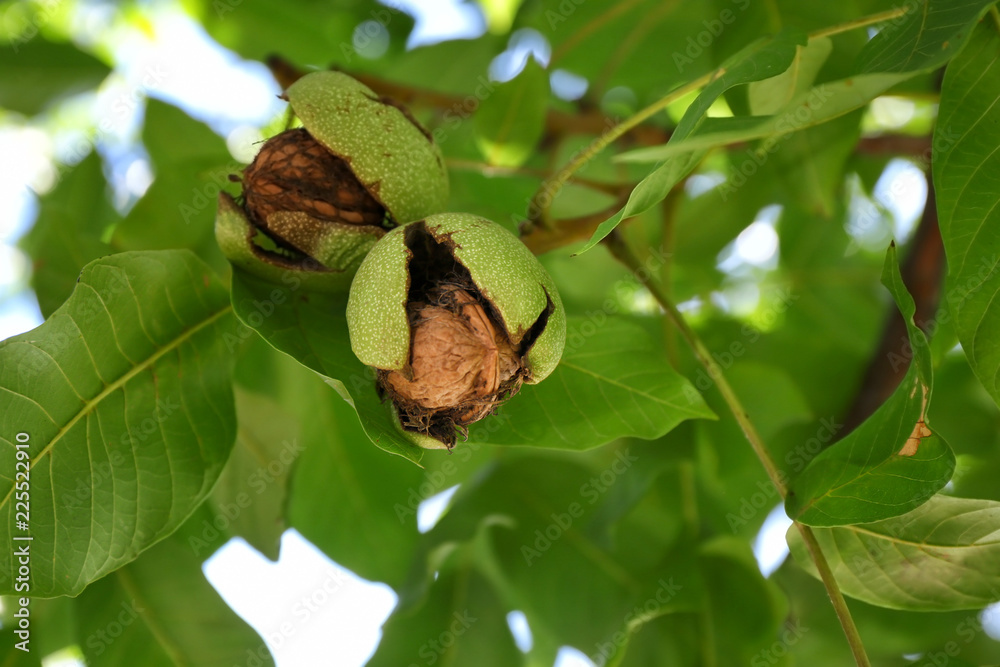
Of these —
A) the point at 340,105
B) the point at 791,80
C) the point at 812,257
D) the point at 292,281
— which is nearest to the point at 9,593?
the point at 292,281

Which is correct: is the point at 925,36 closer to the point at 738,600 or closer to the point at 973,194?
the point at 973,194

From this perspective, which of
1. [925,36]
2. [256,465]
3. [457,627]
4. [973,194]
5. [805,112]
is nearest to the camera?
[805,112]

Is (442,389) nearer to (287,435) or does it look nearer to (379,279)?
(379,279)

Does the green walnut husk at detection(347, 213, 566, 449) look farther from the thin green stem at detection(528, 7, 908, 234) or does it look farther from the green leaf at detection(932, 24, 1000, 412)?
the green leaf at detection(932, 24, 1000, 412)

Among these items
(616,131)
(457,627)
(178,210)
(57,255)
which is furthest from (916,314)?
(57,255)

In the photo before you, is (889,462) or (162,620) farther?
(162,620)

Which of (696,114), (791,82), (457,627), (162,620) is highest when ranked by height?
(696,114)

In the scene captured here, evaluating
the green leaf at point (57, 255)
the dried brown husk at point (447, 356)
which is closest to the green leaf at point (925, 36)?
the dried brown husk at point (447, 356)

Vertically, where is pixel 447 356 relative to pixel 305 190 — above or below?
below
